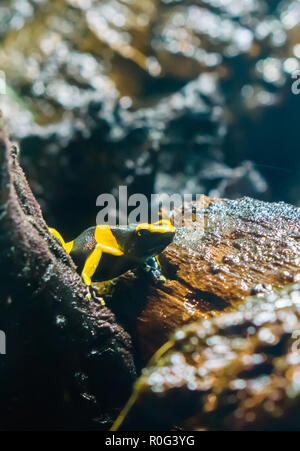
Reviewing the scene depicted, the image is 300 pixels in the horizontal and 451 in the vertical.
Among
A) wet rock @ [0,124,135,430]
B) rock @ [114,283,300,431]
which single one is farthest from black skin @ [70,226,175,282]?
rock @ [114,283,300,431]

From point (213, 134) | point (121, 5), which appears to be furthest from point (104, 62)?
point (213, 134)

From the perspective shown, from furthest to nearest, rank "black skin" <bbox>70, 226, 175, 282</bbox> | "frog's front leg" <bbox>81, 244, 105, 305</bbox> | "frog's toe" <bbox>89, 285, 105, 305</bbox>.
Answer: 1. "black skin" <bbox>70, 226, 175, 282</bbox>
2. "frog's front leg" <bbox>81, 244, 105, 305</bbox>
3. "frog's toe" <bbox>89, 285, 105, 305</bbox>

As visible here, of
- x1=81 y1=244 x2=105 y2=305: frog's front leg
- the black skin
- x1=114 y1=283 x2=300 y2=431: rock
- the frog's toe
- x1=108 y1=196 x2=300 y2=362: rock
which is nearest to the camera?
x1=114 y1=283 x2=300 y2=431: rock

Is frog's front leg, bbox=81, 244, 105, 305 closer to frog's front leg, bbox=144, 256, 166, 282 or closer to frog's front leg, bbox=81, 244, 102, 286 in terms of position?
frog's front leg, bbox=81, 244, 102, 286

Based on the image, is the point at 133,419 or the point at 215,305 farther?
the point at 215,305

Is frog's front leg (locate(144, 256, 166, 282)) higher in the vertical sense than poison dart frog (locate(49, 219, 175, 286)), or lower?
lower

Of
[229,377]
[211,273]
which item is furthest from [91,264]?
[229,377]

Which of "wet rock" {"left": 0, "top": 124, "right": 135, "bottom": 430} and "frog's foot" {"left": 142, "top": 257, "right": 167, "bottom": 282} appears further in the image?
"frog's foot" {"left": 142, "top": 257, "right": 167, "bottom": 282}

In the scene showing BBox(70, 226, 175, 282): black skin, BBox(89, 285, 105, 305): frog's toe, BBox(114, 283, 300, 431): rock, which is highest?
BBox(70, 226, 175, 282): black skin
